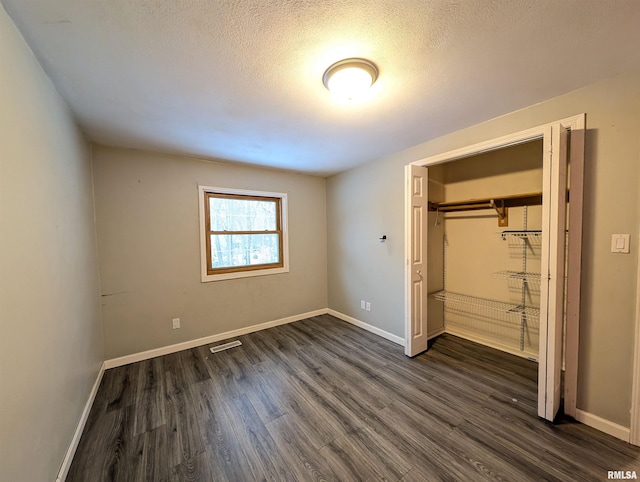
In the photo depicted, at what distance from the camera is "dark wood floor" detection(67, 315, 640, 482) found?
1.45 metres

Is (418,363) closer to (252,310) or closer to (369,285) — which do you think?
(369,285)

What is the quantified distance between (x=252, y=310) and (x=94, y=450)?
2.03 metres

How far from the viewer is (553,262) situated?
1.71 metres

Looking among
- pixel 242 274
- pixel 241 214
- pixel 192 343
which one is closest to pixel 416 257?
pixel 242 274

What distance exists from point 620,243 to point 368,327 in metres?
2.58

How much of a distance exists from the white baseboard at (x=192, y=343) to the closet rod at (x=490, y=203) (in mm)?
2565

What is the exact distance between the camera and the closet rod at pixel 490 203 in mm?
2488

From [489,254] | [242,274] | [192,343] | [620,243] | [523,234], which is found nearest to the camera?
[620,243]

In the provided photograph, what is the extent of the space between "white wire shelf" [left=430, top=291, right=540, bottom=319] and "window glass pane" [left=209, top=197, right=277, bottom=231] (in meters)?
2.54

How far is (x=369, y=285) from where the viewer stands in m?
3.49

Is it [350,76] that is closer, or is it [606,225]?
[350,76]

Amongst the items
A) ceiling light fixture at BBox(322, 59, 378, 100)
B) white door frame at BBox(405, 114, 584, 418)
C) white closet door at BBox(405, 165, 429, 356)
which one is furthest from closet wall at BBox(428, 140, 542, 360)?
ceiling light fixture at BBox(322, 59, 378, 100)

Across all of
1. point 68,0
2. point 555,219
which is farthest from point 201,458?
point 555,219

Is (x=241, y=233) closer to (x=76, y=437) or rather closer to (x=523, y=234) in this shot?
(x=76, y=437)
